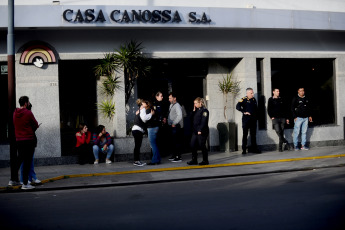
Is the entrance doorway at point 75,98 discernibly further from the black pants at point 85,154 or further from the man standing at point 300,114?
the man standing at point 300,114

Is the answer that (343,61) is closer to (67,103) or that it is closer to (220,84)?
(220,84)

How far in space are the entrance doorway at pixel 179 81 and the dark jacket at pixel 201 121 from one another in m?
2.67

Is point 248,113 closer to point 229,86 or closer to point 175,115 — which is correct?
point 229,86

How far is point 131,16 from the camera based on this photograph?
12.6 metres

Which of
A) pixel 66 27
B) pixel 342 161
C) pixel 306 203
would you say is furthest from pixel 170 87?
pixel 306 203

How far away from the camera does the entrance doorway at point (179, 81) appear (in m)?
14.4

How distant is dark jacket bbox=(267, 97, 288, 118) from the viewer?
14.0 metres

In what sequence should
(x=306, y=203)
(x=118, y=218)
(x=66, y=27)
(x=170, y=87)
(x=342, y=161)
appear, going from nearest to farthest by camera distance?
(x=118, y=218) → (x=306, y=203) → (x=342, y=161) → (x=66, y=27) → (x=170, y=87)

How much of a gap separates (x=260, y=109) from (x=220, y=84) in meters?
1.57

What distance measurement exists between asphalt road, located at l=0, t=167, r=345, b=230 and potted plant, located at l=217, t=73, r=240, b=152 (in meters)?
4.71

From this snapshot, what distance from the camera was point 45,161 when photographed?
12828mm

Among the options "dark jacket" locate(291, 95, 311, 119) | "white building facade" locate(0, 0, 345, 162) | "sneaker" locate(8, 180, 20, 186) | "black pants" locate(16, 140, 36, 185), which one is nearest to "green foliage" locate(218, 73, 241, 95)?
"white building facade" locate(0, 0, 345, 162)

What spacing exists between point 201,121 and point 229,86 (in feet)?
10.8

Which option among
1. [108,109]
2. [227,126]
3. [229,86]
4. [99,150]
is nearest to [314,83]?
[229,86]
